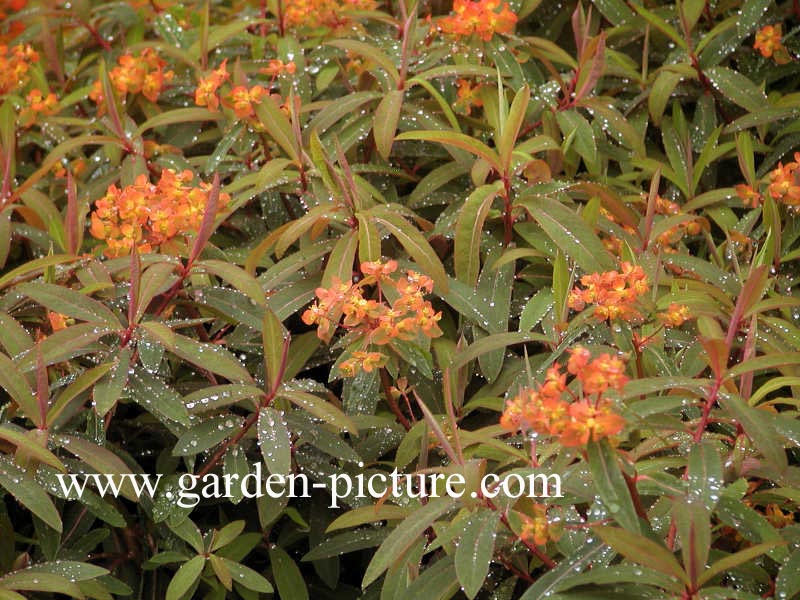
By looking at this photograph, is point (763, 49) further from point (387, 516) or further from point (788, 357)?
point (387, 516)

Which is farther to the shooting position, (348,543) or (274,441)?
(348,543)

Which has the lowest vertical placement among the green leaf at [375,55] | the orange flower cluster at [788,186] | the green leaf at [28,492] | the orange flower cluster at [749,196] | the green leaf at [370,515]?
the green leaf at [370,515]

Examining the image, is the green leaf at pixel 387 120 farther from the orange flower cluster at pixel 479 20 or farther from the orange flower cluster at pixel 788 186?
the orange flower cluster at pixel 788 186

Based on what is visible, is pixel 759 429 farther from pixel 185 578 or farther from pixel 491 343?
pixel 185 578

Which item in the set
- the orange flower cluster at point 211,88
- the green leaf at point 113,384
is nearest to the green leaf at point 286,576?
the green leaf at point 113,384

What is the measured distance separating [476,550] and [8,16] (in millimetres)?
2357

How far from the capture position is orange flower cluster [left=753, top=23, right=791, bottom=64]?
6.52 ft

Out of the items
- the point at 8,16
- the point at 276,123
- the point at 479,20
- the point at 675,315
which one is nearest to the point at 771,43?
the point at 479,20

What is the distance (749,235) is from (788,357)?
1.92 ft

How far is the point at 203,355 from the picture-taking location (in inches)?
57.4

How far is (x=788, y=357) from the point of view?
1263mm

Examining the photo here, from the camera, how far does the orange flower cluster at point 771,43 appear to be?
1.99m

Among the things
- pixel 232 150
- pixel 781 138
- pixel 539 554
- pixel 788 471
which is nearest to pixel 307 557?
pixel 539 554

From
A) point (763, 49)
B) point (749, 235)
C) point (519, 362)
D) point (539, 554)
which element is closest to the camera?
point (539, 554)
